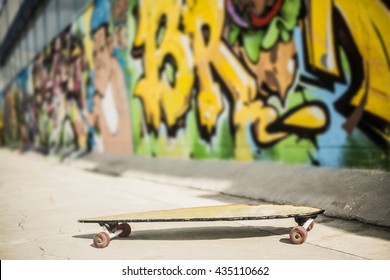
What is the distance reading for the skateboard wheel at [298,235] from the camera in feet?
10.6

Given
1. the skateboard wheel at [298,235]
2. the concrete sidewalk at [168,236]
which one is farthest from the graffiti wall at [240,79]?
the skateboard wheel at [298,235]

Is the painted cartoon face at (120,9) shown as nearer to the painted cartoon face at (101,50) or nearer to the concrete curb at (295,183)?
the painted cartoon face at (101,50)

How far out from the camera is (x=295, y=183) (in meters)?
5.16

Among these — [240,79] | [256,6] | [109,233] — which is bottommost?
[109,233]

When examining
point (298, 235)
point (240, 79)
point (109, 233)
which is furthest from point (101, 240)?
point (240, 79)

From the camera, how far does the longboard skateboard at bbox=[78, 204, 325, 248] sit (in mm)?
3295

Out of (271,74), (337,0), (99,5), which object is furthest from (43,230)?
(99,5)

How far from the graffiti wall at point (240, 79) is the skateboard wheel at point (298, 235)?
1838 millimetres

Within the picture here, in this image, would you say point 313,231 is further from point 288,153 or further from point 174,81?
point 174,81

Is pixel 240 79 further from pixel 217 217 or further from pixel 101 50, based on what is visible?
pixel 101 50

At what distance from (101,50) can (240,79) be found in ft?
22.3

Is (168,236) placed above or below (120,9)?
below

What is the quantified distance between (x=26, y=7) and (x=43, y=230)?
2018 centimetres

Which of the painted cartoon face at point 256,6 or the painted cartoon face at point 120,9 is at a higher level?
the painted cartoon face at point 120,9
